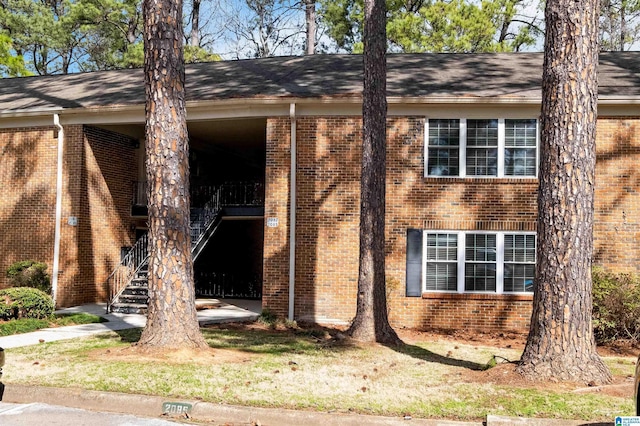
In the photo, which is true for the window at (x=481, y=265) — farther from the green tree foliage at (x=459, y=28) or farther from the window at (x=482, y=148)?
the green tree foliage at (x=459, y=28)

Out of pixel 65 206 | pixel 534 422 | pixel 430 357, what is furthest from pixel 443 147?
pixel 65 206

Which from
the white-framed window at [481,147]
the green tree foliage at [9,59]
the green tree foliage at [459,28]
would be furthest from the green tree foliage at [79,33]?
the white-framed window at [481,147]

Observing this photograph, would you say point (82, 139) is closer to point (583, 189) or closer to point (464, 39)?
point (583, 189)

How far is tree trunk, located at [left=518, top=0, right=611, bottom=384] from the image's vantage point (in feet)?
25.0

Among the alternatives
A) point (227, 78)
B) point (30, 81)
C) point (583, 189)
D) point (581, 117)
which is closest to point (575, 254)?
point (583, 189)

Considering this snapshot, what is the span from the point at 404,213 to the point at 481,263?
1.98 metres

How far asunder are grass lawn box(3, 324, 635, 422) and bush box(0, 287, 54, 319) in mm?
3282

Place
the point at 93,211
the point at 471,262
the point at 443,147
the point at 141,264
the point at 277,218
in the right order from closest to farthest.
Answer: the point at 471,262
the point at 443,147
the point at 277,218
the point at 93,211
the point at 141,264

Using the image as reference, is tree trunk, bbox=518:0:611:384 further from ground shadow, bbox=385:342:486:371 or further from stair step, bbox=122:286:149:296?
stair step, bbox=122:286:149:296

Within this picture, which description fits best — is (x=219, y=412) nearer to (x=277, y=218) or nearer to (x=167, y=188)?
(x=167, y=188)

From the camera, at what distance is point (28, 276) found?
622 inches

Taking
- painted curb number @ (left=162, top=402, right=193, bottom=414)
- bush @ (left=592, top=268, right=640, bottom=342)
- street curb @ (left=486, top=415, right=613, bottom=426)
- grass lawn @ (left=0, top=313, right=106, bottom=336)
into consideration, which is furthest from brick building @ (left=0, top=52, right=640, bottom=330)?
street curb @ (left=486, top=415, right=613, bottom=426)

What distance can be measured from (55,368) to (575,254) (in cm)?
681

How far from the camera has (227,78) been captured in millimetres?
17594
